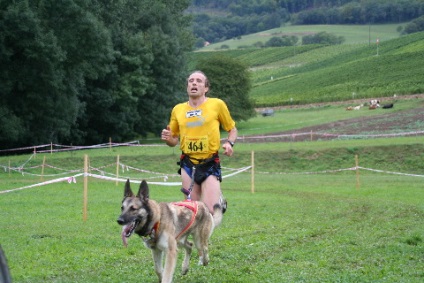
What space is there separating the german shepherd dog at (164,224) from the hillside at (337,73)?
69.9 meters

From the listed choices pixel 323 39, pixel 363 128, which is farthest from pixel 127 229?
pixel 323 39

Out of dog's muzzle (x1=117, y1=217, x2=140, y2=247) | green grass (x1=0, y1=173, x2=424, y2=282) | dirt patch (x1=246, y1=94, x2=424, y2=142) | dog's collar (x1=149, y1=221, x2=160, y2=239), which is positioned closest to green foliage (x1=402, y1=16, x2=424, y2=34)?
dirt patch (x1=246, y1=94, x2=424, y2=142)

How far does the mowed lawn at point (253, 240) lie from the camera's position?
1025 cm

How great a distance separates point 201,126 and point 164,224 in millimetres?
1817

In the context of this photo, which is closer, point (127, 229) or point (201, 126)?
point (127, 229)

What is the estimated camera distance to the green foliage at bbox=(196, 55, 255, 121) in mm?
73875

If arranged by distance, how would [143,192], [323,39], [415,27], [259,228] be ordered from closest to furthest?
[143,192] < [259,228] < [415,27] < [323,39]

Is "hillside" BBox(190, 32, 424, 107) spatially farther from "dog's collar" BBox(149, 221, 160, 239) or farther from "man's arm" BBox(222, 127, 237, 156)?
"dog's collar" BBox(149, 221, 160, 239)

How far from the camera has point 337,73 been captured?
116 m

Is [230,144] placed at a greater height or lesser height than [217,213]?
greater

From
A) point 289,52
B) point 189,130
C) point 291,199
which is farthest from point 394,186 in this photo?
point 289,52

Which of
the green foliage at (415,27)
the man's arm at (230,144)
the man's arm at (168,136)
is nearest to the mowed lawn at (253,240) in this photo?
the man's arm at (230,144)

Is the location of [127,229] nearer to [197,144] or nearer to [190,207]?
[190,207]

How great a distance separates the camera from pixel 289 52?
156 meters
